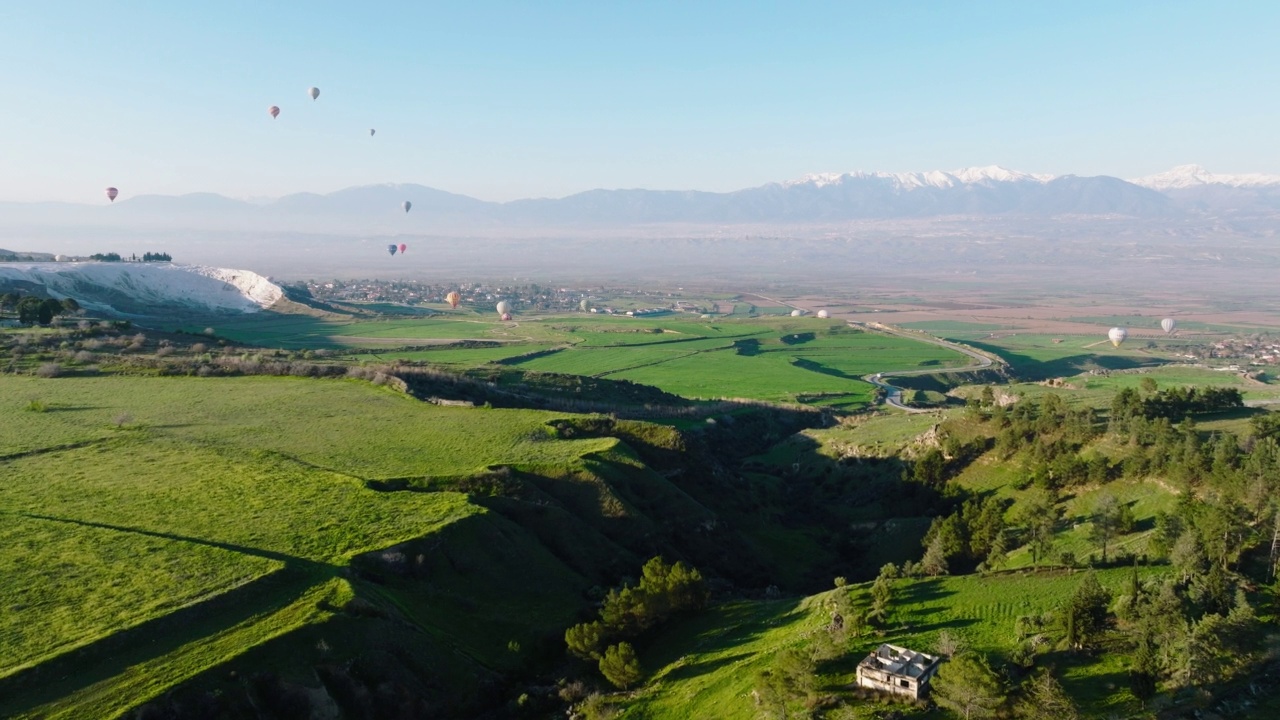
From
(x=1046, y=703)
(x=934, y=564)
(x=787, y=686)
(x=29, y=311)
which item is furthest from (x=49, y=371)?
(x=1046, y=703)

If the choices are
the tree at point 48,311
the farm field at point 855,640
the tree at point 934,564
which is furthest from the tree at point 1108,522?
the tree at point 48,311

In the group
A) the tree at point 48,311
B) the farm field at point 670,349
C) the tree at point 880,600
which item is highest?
the tree at point 48,311

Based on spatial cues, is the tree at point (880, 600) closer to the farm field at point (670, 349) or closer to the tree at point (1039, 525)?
the tree at point (1039, 525)

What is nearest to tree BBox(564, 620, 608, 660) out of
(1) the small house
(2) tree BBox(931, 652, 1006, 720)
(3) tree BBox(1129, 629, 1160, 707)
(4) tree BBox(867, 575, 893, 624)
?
(4) tree BBox(867, 575, 893, 624)

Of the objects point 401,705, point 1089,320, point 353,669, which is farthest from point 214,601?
point 1089,320

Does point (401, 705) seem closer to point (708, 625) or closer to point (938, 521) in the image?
point (708, 625)

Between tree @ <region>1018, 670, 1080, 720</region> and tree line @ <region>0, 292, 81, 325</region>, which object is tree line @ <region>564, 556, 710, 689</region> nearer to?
tree @ <region>1018, 670, 1080, 720</region>
